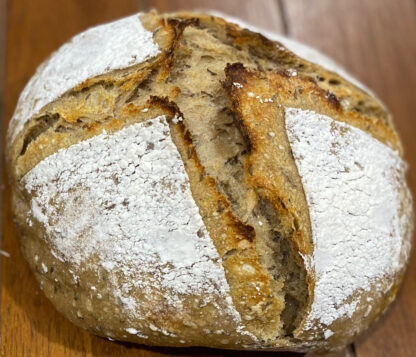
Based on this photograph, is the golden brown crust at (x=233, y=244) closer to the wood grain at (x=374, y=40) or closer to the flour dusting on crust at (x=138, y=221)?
the flour dusting on crust at (x=138, y=221)

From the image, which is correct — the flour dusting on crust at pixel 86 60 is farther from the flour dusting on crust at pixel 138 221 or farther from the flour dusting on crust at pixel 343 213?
the flour dusting on crust at pixel 343 213

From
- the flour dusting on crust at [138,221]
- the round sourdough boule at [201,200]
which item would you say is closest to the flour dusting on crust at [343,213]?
the round sourdough boule at [201,200]

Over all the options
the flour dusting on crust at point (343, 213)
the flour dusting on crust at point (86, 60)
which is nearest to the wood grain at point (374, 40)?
the flour dusting on crust at point (343, 213)

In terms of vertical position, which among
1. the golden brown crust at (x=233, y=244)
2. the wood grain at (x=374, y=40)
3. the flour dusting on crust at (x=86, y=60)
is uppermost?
the wood grain at (x=374, y=40)

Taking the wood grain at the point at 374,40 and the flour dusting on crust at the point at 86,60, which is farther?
the wood grain at the point at 374,40

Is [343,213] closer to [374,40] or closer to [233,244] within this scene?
[233,244]

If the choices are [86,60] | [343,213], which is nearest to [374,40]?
[343,213]

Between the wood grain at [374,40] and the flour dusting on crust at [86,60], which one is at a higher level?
the wood grain at [374,40]
